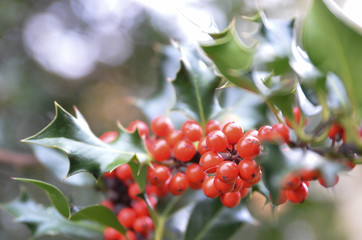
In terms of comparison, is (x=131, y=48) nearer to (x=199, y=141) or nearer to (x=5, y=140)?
(x=5, y=140)

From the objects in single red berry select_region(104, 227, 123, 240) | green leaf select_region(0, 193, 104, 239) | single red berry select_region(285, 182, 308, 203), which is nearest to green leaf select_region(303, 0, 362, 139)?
single red berry select_region(285, 182, 308, 203)

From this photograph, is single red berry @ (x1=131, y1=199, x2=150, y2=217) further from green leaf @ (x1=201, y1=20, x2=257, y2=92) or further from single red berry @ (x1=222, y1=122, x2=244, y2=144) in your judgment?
green leaf @ (x1=201, y1=20, x2=257, y2=92)

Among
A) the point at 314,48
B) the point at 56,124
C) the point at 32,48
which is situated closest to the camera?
the point at 314,48

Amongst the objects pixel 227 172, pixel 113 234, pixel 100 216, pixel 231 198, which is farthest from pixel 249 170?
pixel 113 234

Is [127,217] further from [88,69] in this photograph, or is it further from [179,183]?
[88,69]

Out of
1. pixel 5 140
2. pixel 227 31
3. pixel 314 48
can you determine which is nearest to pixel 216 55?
pixel 227 31
